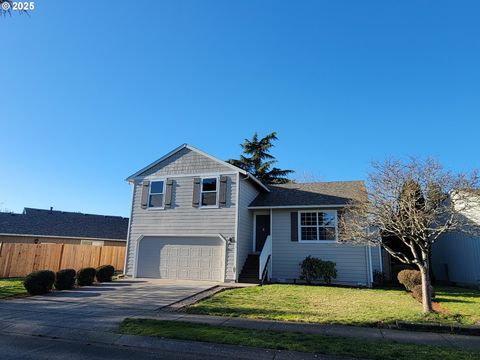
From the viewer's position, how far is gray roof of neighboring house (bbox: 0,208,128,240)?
25.4m

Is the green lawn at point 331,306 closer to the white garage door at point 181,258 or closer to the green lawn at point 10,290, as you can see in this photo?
the white garage door at point 181,258

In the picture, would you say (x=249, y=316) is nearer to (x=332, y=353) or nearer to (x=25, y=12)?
(x=332, y=353)

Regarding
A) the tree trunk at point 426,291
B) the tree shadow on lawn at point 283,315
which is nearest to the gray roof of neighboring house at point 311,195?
the tree trunk at point 426,291

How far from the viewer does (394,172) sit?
10273 mm

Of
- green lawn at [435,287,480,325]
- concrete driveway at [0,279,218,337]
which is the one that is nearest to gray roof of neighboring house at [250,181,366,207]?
green lawn at [435,287,480,325]

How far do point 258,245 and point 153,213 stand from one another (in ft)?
20.0

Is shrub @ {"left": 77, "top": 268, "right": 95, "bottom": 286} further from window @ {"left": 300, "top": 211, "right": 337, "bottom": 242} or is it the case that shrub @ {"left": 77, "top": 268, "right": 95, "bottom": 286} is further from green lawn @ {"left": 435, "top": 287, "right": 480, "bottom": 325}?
green lawn @ {"left": 435, "top": 287, "right": 480, "bottom": 325}

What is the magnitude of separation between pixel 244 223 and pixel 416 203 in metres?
8.59

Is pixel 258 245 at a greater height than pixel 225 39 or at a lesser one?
lesser

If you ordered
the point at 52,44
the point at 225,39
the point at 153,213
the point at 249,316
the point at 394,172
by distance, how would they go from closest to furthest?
the point at 249,316 < the point at 394,172 < the point at 52,44 < the point at 225,39 < the point at 153,213

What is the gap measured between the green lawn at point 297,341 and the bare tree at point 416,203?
3.43 m

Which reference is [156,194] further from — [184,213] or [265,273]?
[265,273]

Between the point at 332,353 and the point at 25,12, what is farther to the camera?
the point at 25,12

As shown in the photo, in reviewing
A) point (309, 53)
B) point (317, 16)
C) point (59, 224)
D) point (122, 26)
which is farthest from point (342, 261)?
point (59, 224)
